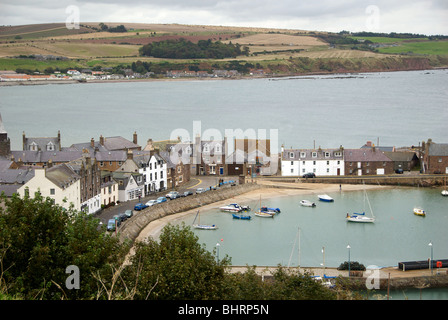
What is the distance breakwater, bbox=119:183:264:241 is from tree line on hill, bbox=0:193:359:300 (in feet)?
30.7

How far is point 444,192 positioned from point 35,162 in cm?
2213

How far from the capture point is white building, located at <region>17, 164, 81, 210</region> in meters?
22.9

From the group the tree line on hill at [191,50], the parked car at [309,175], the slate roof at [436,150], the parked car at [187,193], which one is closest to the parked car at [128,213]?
the parked car at [187,193]

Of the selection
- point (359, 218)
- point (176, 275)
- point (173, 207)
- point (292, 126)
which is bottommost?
point (359, 218)

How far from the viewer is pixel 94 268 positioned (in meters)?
11.7

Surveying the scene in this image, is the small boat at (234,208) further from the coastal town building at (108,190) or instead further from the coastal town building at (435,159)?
the coastal town building at (435,159)

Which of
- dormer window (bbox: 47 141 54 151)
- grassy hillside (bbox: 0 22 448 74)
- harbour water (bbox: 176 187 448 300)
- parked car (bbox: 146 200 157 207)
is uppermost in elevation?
grassy hillside (bbox: 0 22 448 74)

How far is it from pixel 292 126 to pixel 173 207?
41.0 m

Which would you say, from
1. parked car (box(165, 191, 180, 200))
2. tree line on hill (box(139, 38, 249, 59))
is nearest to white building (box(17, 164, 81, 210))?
parked car (box(165, 191, 180, 200))

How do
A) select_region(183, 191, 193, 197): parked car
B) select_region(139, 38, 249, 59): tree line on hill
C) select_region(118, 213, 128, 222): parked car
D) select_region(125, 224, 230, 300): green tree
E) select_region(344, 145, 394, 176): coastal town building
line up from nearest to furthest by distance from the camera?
select_region(125, 224, 230, 300): green tree
select_region(118, 213, 128, 222): parked car
select_region(183, 191, 193, 197): parked car
select_region(344, 145, 394, 176): coastal town building
select_region(139, 38, 249, 59): tree line on hill

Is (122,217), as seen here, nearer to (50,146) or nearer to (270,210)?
(270,210)

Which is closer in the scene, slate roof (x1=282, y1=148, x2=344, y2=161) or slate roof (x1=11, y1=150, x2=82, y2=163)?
slate roof (x1=11, y1=150, x2=82, y2=163)

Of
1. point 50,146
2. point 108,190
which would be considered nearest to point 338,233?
point 108,190

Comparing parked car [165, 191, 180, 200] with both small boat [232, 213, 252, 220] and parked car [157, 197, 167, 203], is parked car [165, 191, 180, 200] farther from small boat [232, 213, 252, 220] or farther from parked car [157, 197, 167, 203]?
small boat [232, 213, 252, 220]
